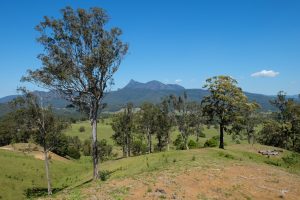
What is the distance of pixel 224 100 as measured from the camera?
55.7 meters

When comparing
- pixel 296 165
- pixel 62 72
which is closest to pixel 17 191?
pixel 62 72

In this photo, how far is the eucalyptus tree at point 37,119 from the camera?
4419 centimetres

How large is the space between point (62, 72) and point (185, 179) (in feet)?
58.3

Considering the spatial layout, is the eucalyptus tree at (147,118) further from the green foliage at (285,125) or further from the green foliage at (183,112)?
the green foliage at (285,125)

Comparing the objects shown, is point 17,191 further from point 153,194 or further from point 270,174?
point 270,174

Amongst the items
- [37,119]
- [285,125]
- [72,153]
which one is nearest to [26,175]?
[37,119]

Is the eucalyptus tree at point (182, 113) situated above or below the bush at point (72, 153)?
above

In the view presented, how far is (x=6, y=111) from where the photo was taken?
148ft

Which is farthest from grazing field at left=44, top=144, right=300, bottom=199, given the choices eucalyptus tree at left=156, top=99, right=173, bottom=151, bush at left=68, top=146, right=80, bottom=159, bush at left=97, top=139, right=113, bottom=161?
bush at left=97, top=139, right=113, bottom=161

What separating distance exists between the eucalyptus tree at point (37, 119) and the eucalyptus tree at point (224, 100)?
26224mm

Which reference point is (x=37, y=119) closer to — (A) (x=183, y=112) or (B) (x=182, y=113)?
(A) (x=183, y=112)

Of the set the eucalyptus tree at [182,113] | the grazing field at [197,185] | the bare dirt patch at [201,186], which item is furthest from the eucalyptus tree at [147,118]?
the bare dirt patch at [201,186]

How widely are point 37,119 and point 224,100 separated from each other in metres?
→ 30.7

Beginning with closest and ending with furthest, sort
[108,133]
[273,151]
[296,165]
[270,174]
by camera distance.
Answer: [270,174] < [296,165] < [273,151] < [108,133]
